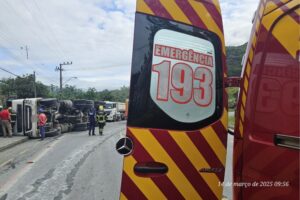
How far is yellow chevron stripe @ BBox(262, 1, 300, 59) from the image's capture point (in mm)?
2137

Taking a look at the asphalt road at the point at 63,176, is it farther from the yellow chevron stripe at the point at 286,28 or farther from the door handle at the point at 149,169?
the yellow chevron stripe at the point at 286,28

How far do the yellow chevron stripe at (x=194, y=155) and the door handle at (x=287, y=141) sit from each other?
64 cm

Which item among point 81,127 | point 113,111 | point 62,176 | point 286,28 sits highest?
point 286,28

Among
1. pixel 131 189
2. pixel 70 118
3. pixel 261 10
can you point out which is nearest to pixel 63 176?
pixel 131 189

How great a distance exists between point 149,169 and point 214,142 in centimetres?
45

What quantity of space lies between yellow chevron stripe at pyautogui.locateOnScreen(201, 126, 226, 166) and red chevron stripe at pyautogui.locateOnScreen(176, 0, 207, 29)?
2.20ft

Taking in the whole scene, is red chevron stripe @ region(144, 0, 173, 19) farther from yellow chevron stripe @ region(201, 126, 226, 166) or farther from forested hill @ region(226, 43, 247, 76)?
forested hill @ region(226, 43, 247, 76)

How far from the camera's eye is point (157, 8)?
2672mm

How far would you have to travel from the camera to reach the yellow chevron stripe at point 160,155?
261cm

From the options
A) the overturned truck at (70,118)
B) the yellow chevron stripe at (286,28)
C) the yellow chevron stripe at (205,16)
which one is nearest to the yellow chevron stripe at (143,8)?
the yellow chevron stripe at (205,16)

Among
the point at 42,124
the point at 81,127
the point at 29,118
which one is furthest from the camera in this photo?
the point at 81,127

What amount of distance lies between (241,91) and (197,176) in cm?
60

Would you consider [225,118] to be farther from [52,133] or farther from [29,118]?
[52,133]

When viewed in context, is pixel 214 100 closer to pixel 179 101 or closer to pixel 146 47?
pixel 179 101
